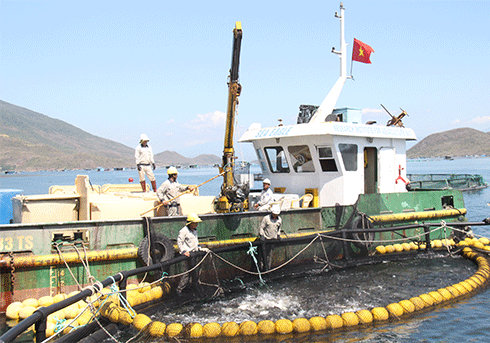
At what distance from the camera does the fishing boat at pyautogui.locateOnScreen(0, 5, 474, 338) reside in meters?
7.79

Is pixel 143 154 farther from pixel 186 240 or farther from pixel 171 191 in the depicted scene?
pixel 186 240

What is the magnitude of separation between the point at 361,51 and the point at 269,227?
679 cm

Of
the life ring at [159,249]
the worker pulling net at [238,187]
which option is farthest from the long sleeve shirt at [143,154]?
the life ring at [159,249]

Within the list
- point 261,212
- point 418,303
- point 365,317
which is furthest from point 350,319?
point 261,212

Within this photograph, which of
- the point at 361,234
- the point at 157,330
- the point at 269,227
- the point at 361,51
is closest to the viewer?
the point at 157,330

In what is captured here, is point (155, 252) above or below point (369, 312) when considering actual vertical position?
above

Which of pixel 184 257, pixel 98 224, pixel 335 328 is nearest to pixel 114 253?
pixel 98 224

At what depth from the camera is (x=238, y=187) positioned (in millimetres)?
9898

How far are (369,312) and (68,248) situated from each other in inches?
220

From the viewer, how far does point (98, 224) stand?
8086mm

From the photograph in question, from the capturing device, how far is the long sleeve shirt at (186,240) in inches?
311

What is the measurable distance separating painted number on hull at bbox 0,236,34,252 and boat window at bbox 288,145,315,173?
22.6 feet

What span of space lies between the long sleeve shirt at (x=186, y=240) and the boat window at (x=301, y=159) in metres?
4.72

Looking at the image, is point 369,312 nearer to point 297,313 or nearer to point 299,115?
point 297,313
